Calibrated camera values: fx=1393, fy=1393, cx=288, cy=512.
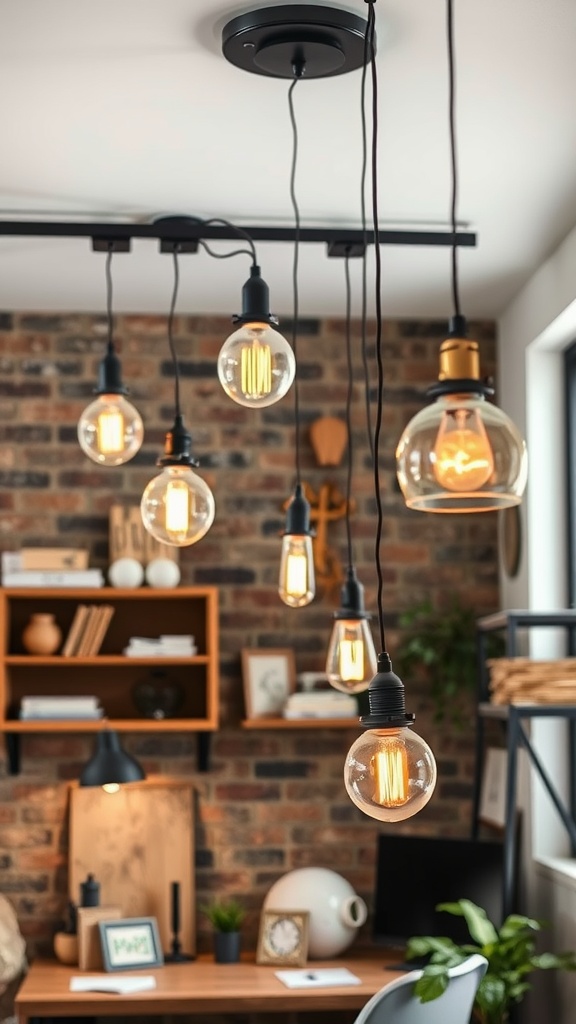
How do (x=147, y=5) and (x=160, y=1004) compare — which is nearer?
(x=147, y=5)

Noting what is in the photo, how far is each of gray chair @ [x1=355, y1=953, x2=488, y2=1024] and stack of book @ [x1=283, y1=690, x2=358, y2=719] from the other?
1324 mm

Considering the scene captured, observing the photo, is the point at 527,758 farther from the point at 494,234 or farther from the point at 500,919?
the point at 494,234

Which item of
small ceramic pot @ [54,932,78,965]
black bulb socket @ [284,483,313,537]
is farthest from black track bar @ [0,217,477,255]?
small ceramic pot @ [54,932,78,965]

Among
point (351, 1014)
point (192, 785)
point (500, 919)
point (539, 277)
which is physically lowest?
point (351, 1014)

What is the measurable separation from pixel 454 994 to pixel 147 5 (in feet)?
7.53

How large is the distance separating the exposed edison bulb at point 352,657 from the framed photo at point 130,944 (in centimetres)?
167

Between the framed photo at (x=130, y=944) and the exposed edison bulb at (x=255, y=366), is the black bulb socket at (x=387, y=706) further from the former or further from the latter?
the framed photo at (x=130, y=944)

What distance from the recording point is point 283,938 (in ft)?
14.3

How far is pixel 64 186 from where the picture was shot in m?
3.55

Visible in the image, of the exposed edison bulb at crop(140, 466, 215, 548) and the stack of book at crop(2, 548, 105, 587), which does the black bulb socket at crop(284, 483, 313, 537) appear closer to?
the exposed edison bulb at crop(140, 466, 215, 548)

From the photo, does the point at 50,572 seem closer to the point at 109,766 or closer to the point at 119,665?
the point at 119,665

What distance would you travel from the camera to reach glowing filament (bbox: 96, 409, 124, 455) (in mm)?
2982

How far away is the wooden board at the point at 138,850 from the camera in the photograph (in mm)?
4586

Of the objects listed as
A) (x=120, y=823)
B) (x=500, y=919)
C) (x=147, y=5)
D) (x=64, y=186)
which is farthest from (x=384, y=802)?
(x=120, y=823)
